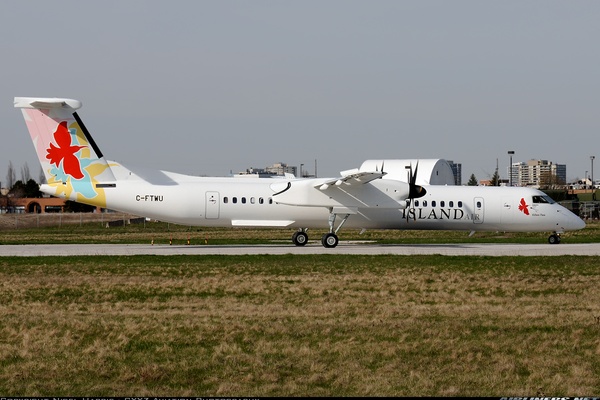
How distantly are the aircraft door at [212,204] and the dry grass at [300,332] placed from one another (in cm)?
946

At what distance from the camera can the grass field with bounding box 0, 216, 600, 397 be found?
10.5m

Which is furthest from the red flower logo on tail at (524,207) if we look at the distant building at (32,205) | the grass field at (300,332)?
the distant building at (32,205)

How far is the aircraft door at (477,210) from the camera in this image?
1460 inches

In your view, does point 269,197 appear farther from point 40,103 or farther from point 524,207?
point 524,207

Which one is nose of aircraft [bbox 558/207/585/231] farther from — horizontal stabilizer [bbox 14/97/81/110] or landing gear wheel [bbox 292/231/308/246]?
horizontal stabilizer [bbox 14/97/81/110]

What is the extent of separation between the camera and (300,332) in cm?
1406

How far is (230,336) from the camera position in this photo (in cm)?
1370

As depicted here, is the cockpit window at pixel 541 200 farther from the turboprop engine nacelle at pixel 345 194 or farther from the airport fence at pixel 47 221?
the airport fence at pixel 47 221

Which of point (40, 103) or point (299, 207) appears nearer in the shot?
point (40, 103)

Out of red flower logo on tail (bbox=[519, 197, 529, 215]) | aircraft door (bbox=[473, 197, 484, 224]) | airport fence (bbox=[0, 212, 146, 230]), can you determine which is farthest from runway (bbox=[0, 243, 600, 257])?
airport fence (bbox=[0, 212, 146, 230])

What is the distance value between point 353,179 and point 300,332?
20.9 meters

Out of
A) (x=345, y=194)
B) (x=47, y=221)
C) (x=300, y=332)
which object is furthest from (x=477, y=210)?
(x=47, y=221)

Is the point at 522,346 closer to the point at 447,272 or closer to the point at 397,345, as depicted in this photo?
the point at 397,345

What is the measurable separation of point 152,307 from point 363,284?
6431mm
